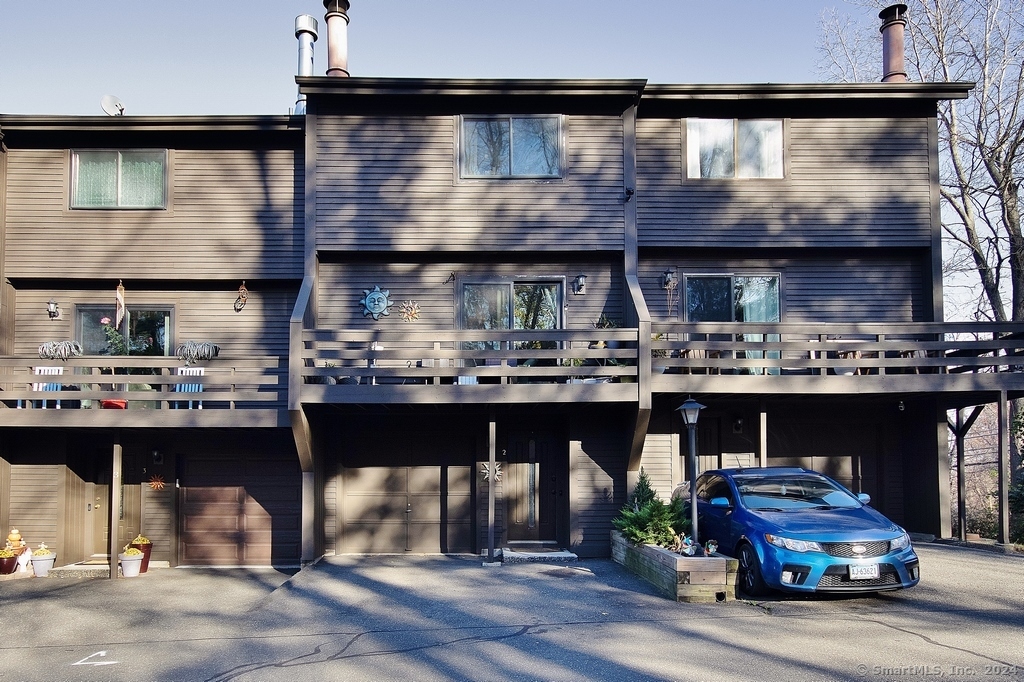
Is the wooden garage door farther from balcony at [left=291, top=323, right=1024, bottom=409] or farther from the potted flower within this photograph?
balcony at [left=291, top=323, right=1024, bottom=409]

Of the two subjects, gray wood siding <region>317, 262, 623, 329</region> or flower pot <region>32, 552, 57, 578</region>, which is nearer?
flower pot <region>32, 552, 57, 578</region>

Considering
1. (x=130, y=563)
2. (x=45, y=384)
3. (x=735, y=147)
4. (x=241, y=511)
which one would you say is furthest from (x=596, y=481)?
(x=45, y=384)

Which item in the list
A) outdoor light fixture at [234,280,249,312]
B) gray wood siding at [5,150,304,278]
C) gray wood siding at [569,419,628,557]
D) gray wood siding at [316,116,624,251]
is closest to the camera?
gray wood siding at [569,419,628,557]

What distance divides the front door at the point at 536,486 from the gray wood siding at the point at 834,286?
3.36 metres

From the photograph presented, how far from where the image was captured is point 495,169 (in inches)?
573

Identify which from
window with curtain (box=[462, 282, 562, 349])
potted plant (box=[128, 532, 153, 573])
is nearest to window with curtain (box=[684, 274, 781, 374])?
window with curtain (box=[462, 282, 562, 349])

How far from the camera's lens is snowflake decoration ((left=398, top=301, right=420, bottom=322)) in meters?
14.6

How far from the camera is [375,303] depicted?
14.5 metres

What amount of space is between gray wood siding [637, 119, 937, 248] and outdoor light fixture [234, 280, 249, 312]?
744cm

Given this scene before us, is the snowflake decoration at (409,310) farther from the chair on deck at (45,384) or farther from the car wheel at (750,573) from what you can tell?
the car wheel at (750,573)

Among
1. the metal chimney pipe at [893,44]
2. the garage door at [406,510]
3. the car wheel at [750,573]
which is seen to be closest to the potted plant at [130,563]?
the garage door at [406,510]

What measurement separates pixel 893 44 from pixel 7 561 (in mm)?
18994

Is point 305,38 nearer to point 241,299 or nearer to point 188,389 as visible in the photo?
point 241,299

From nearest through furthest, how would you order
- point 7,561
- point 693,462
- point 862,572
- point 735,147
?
point 862,572 < point 693,462 < point 7,561 < point 735,147
